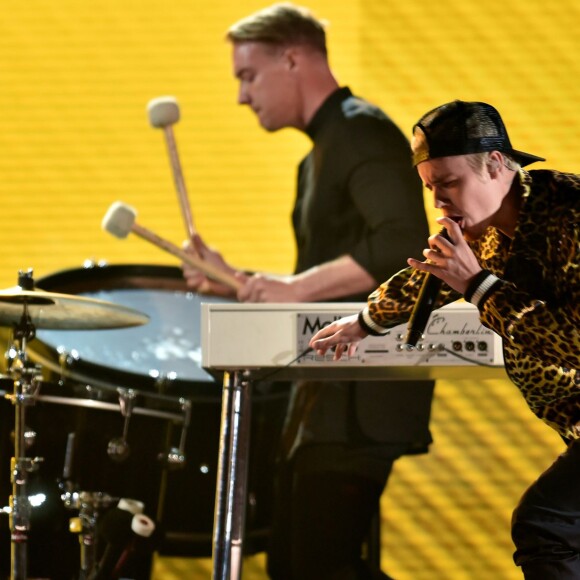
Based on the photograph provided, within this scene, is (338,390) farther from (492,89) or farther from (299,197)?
(492,89)

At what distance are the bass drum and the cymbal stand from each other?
19cm

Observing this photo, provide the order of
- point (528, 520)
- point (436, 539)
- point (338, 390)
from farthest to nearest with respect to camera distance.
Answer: point (436, 539)
point (338, 390)
point (528, 520)

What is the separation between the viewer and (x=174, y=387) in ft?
9.82

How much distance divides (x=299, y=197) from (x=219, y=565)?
1.18 meters

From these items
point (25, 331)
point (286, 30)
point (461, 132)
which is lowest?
point (25, 331)

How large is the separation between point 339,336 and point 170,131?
1.30 m

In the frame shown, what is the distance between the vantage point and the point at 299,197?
3131mm

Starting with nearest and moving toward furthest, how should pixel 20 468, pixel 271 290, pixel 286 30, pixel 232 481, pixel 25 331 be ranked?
pixel 232 481 < pixel 20 468 < pixel 25 331 < pixel 271 290 < pixel 286 30

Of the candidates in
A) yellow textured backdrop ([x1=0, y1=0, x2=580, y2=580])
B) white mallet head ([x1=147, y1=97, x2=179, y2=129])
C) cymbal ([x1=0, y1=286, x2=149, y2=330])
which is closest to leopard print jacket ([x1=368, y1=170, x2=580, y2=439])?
cymbal ([x1=0, y1=286, x2=149, y2=330])

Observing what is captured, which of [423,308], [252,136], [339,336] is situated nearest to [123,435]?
[339,336]

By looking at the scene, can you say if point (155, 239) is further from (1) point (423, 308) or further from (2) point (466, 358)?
(1) point (423, 308)

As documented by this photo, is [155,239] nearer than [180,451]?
No

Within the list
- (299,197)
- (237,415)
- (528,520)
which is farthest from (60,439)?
(528,520)

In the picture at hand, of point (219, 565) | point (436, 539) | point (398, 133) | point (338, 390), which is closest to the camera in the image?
point (219, 565)
